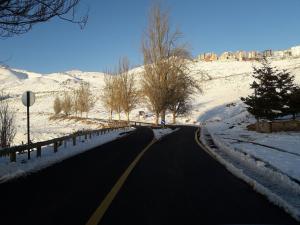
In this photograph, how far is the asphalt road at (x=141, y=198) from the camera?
5.69 metres

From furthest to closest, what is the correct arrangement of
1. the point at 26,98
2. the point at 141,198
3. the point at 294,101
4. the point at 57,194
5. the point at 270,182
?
the point at 294,101
the point at 26,98
the point at 270,182
the point at 57,194
the point at 141,198

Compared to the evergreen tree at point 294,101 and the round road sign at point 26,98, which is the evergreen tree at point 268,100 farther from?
the round road sign at point 26,98

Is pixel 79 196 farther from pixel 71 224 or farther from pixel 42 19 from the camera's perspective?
pixel 42 19

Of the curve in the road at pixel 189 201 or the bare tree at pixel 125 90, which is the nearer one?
the curve in the road at pixel 189 201

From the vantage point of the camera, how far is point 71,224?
5379mm

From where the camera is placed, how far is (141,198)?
710cm

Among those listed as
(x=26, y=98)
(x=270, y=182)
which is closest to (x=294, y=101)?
(x=26, y=98)

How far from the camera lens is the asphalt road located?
569cm

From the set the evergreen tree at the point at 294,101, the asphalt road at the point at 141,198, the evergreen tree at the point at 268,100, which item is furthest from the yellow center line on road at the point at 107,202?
the evergreen tree at the point at 268,100

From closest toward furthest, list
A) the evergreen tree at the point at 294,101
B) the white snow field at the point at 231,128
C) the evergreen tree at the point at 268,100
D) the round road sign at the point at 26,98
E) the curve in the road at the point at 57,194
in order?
the curve in the road at the point at 57,194 → the white snow field at the point at 231,128 → the round road sign at the point at 26,98 → the evergreen tree at the point at 294,101 → the evergreen tree at the point at 268,100

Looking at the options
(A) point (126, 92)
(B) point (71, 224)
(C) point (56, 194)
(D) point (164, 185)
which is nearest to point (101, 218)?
(B) point (71, 224)

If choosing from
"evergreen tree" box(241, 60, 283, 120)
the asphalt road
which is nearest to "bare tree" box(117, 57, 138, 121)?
"evergreen tree" box(241, 60, 283, 120)

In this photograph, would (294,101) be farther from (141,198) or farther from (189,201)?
(141,198)

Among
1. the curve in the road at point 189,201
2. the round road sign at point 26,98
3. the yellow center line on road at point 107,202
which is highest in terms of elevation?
the round road sign at point 26,98
